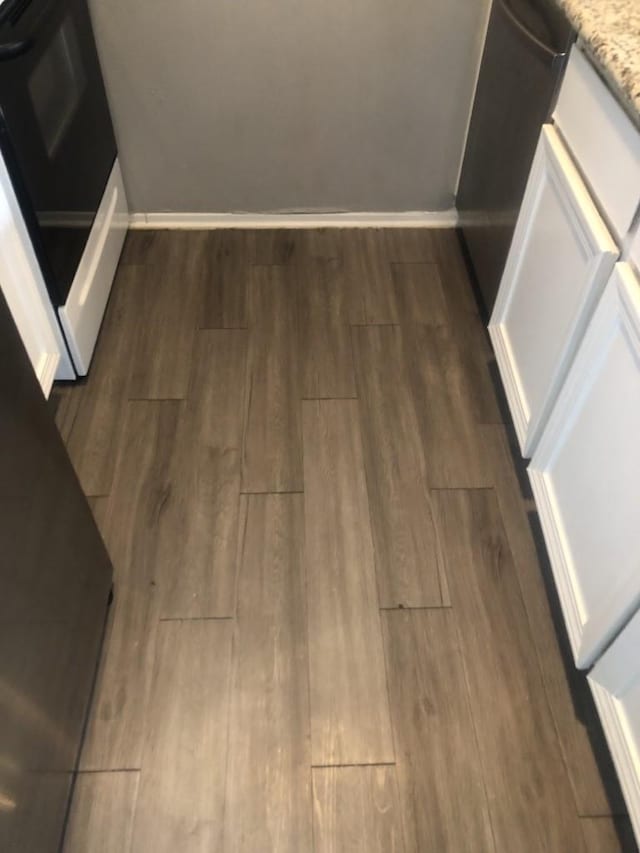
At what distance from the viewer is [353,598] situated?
155cm

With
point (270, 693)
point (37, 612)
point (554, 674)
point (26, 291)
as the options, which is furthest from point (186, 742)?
point (26, 291)

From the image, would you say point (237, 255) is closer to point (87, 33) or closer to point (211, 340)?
point (211, 340)

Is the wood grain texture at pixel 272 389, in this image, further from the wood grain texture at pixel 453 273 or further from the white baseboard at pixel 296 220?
the wood grain texture at pixel 453 273

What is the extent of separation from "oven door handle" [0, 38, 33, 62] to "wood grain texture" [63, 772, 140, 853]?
4.42 feet

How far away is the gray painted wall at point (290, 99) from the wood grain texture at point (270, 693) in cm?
116

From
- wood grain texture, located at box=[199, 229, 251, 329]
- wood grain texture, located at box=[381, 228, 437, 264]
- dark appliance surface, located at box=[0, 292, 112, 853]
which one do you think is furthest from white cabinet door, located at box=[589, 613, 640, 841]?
wood grain texture, located at box=[381, 228, 437, 264]

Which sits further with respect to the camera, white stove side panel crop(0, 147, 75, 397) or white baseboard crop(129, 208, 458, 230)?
white baseboard crop(129, 208, 458, 230)

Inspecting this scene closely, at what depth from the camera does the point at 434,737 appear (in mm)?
1367

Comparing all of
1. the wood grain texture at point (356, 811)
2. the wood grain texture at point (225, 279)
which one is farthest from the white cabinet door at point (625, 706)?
the wood grain texture at point (225, 279)

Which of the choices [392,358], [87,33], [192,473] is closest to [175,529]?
[192,473]

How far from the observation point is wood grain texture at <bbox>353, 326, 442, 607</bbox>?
158 centimetres

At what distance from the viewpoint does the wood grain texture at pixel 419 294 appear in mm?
2168

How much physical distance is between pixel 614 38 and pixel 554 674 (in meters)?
1.17

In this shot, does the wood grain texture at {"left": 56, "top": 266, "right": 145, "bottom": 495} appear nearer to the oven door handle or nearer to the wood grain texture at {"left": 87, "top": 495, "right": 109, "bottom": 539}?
the wood grain texture at {"left": 87, "top": 495, "right": 109, "bottom": 539}
